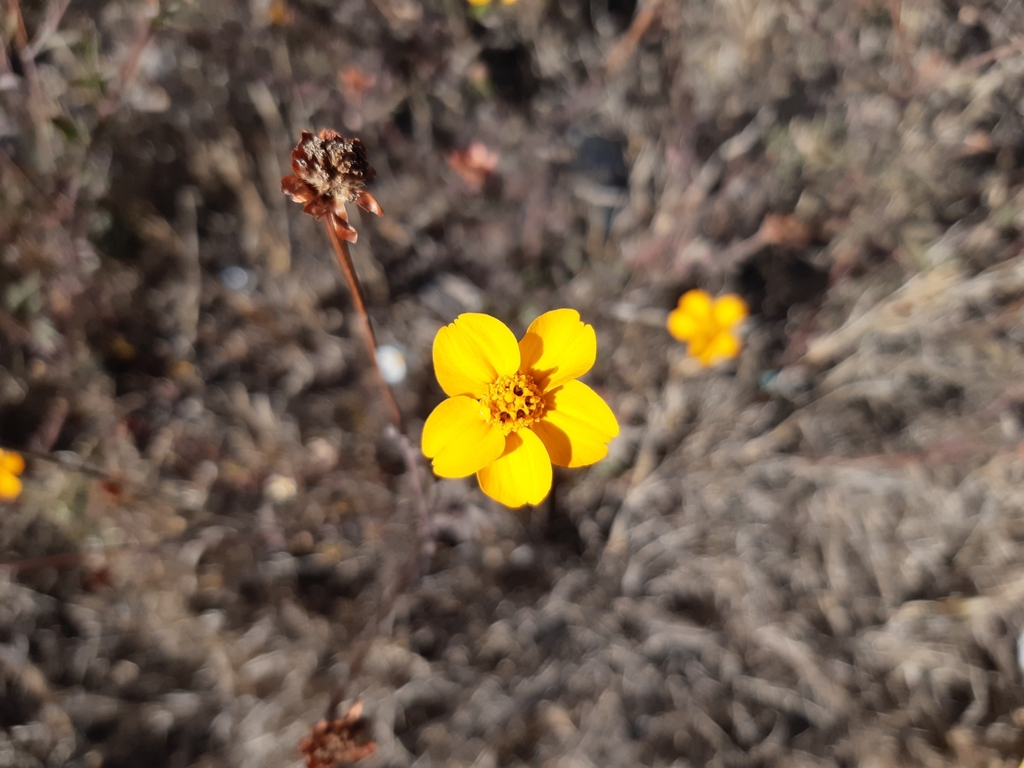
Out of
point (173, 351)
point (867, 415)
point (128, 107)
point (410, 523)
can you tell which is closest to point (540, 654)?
point (410, 523)

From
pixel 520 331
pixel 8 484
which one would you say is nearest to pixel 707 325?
pixel 520 331

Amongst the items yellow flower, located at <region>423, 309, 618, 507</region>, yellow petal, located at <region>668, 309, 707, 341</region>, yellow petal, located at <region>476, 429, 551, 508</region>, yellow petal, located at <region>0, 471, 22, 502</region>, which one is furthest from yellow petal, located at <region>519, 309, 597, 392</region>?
yellow petal, located at <region>0, 471, 22, 502</region>

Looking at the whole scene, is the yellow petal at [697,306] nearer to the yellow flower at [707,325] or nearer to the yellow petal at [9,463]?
the yellow flower at [707,325]

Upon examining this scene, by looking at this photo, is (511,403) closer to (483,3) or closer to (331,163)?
(331,163)

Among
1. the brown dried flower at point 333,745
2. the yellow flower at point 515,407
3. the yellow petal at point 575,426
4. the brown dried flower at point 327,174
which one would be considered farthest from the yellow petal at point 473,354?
the brown dried flower at point 333,745

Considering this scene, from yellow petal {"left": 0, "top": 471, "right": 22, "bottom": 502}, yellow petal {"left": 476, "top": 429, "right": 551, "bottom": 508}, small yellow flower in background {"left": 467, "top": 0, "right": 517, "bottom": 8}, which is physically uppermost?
small yellow flower in background {"left": 467, "top": 0, "right": 517, "bottom": 8}

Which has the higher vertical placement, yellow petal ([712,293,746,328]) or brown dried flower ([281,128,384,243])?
yellow petal ([712,293,746,328])

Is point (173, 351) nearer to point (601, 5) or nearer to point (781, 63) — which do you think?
point (601, 5)

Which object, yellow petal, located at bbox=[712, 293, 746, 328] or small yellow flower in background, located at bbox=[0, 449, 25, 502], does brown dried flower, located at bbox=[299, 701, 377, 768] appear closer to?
small yellow flower in background, located at bbox=[0, 449, 25, 502]
